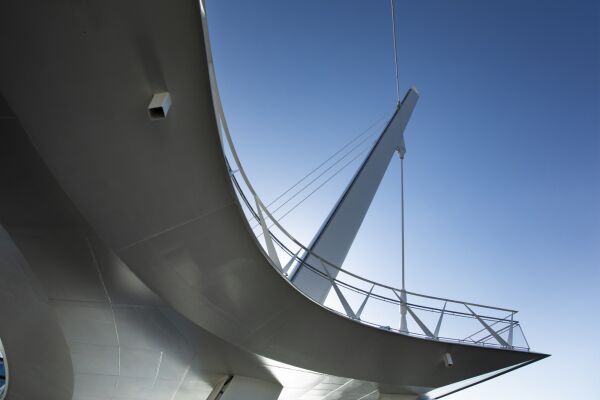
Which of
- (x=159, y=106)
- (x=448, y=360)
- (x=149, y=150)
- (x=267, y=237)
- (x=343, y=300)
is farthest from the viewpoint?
(x=448, y=360)

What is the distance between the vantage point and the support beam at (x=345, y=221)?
8382mm

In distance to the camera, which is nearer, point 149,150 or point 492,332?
point 149,150

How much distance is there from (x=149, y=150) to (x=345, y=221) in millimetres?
9774

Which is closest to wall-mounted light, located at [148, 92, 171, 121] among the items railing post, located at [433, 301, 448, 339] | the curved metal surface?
the curved metal surface

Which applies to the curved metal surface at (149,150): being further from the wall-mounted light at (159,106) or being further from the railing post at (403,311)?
the railing post at (403,311)

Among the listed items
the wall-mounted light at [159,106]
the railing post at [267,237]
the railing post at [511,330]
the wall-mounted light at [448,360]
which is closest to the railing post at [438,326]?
the wall-mounted light at [448,360]

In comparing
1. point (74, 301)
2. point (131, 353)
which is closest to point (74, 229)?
point (74, 301)

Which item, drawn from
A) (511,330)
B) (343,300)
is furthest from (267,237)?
(511,330)

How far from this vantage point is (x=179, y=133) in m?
4.12

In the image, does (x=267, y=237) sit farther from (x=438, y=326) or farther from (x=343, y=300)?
(x=438, y=326)

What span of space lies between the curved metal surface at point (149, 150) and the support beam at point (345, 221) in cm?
151

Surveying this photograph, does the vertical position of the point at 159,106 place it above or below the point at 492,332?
above

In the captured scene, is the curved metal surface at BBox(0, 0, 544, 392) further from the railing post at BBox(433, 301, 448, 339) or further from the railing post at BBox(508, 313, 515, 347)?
the railing post at BBox(508, 313, 515, 347)

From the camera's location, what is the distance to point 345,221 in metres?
13.1
